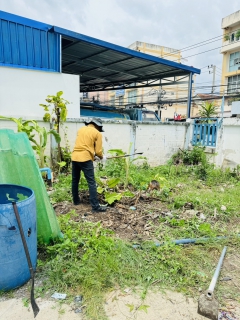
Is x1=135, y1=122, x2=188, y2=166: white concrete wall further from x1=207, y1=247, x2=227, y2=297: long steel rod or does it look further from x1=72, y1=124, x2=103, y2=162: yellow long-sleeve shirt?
x1=207, y1=247, x2=227, y2=297: long steel rod

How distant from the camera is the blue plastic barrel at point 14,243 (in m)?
1.91

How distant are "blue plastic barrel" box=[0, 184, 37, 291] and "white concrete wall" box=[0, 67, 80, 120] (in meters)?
4.51

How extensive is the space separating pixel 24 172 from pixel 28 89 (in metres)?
4.98

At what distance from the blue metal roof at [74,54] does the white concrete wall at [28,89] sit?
0.27m

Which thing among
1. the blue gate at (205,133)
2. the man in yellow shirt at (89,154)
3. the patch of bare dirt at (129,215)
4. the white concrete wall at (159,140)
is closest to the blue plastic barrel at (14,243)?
the patch of bare dirt at (129,215)

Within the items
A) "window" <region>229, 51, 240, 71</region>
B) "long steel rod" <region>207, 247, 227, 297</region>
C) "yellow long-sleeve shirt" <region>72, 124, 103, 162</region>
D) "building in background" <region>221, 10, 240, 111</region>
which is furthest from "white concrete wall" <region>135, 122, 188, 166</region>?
"window" <region>229, 51, 240, 71</region>

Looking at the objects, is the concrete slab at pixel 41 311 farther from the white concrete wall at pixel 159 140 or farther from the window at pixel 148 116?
the window at pixel 148 116

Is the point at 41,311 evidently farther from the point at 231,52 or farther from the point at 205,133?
the point at 231,52

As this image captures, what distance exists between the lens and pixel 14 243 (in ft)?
6.42

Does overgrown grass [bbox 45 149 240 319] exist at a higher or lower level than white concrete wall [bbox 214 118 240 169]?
lower

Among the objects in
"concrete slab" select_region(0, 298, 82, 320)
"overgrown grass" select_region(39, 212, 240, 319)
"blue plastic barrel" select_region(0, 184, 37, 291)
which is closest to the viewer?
"concrete slab" select_region(0, 298, 82, 320)

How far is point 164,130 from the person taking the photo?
301 inches

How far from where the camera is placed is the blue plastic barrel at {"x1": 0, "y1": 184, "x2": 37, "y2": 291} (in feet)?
6.25

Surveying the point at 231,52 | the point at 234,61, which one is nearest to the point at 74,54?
the point at 234,61
